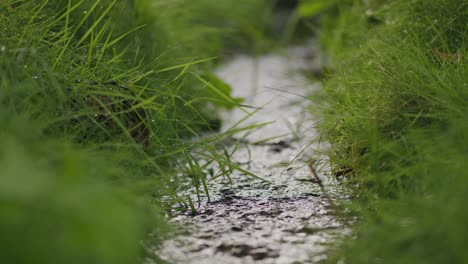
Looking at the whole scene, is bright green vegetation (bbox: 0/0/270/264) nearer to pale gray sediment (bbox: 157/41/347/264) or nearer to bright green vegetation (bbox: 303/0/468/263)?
pale gray sediment (bbox: 157/41/347/264)

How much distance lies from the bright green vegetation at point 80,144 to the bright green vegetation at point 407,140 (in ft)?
1.23

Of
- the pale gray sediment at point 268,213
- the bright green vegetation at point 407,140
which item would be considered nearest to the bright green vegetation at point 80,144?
the pale gray sediment at point 268,213

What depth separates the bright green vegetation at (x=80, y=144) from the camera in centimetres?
100

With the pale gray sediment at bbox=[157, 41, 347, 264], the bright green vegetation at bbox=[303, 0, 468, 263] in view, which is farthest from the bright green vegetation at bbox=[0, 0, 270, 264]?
the bright green vegetation at bbox=[303, 0, 468, 263]

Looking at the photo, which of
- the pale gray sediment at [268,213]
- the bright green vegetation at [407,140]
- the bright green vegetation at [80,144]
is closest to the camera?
the bright green vegetation at [80,144]

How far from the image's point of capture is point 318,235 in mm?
1456

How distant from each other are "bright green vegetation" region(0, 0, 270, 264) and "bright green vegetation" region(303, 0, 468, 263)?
0.38 meters

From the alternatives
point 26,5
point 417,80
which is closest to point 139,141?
point 26,5

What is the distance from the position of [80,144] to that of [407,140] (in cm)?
75

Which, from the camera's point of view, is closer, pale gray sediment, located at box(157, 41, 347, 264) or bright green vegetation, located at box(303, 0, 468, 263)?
bright green vegetation, located at box(303, 0, 468, 263)

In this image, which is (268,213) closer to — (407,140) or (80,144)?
(407,140)

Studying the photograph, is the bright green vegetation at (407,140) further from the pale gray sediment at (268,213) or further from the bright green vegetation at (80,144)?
Result: the bright green vegetation at (80,144)

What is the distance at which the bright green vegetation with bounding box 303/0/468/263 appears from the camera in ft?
3.98

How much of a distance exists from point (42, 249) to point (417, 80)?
1074 mm
